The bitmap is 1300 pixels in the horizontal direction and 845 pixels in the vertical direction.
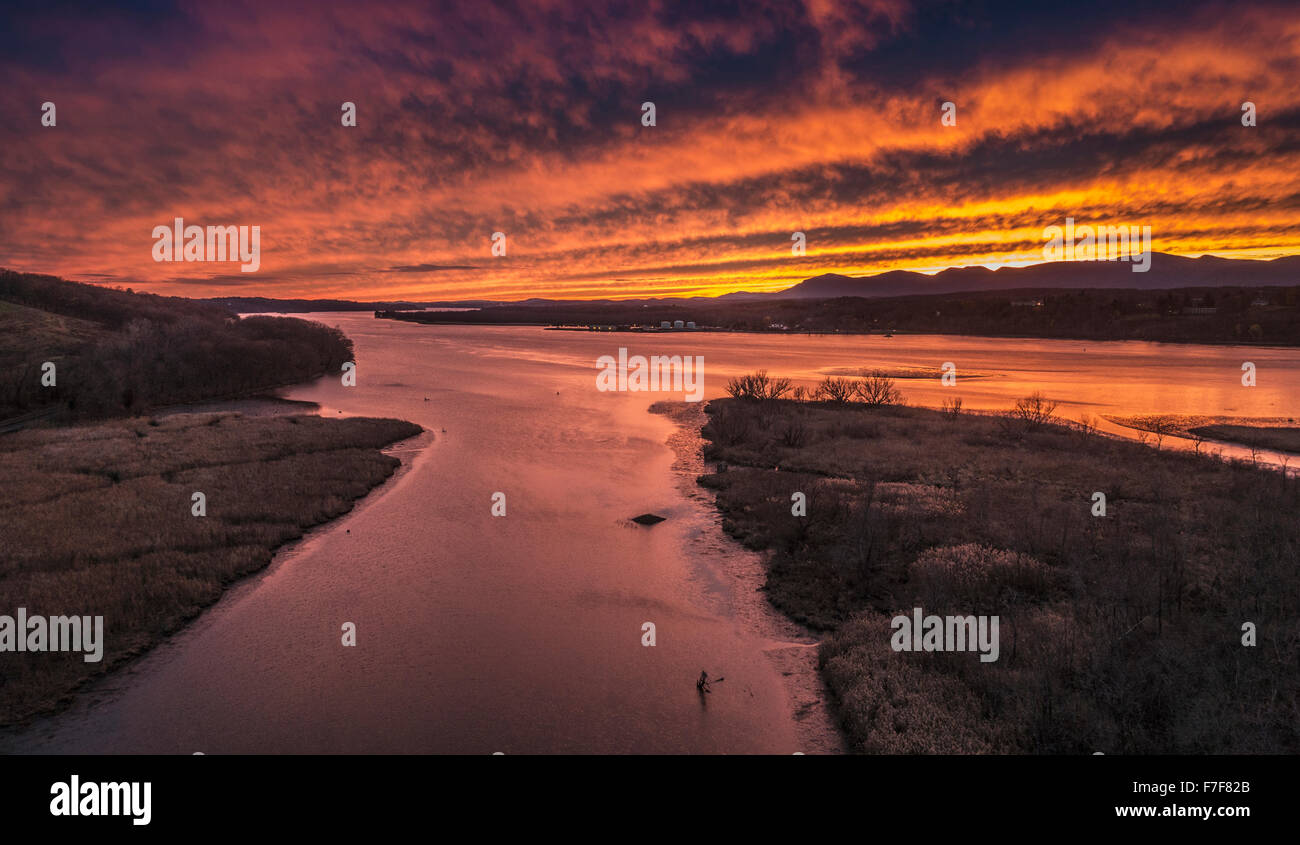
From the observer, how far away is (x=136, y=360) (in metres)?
66.5

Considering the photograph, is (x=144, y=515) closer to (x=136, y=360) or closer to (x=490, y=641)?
(x=490, y=641)

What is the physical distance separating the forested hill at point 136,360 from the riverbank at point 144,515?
13469mm

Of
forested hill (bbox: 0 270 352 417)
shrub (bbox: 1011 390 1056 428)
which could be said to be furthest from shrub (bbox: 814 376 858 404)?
forested hill (bbox: 0 270 352 417)

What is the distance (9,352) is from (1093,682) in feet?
318

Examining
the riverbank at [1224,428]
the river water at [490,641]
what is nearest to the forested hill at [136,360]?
the river water at [490,641]

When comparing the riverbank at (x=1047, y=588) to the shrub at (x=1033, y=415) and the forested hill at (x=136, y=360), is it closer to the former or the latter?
the shrub at (x=1033, y=415)

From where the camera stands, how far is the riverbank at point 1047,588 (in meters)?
11.8

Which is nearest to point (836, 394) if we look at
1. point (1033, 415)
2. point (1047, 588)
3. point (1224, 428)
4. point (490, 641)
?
point (1033, 415)

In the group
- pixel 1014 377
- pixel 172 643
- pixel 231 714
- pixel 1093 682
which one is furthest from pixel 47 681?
pixel 1014 377

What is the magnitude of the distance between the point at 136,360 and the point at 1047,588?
277 feet

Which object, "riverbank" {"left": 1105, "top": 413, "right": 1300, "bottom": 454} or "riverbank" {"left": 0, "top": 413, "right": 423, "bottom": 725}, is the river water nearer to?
"riverbank" {"left": 0, "top": 413, "right": 423, "bottom": 725}

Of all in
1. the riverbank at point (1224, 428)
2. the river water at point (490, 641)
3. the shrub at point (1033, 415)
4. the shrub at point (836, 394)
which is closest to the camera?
the river water at point (490, 641)

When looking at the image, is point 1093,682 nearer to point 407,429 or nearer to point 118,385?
point 407,429
